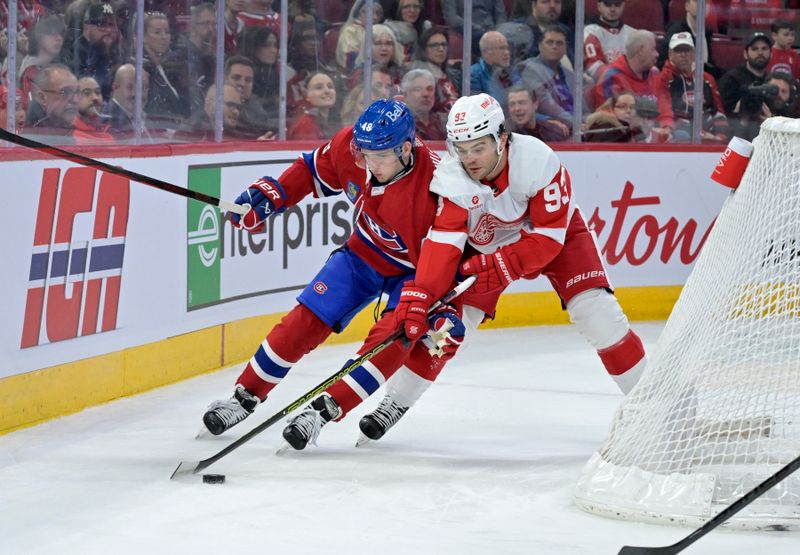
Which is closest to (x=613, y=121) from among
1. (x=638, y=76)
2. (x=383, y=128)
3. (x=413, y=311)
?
(x=638, y=76)

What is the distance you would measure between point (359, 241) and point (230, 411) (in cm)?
65

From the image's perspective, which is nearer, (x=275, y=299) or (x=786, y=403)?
(x=786, y=403)

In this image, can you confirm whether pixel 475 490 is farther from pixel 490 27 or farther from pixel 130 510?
pixel 490 27

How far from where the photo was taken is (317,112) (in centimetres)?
600

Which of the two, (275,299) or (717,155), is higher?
(717,155)

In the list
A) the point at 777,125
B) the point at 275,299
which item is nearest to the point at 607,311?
the point at 777,125

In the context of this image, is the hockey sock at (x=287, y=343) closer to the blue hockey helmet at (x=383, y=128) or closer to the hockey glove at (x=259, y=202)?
the hockey glove at (x=259, y=202)

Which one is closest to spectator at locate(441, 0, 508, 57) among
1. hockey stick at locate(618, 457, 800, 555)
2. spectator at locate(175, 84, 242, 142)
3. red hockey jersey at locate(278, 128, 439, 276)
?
spectator at locate(175, 84, 242, 142)

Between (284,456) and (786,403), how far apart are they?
1.42 m

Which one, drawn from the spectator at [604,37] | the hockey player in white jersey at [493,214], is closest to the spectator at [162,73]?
the hockey player in white jersey at [493,214]

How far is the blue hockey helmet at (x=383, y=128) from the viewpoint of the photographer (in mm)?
3576

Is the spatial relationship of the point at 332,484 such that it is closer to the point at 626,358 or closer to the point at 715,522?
the point at 626,358

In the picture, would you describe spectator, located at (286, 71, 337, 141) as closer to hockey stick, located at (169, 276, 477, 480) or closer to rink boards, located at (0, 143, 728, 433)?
rink boards, located at (0, 143, 728, 433)

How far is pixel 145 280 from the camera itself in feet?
15.4
